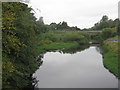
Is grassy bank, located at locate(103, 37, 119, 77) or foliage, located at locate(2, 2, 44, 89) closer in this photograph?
foliage, located at locate(2, 2, 44, 89)

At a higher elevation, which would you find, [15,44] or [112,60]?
[15,44]

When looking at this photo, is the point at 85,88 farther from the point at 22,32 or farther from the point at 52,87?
the point at 22,32

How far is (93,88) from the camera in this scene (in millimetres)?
13727

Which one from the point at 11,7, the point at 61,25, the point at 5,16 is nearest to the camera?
the point at 5,16

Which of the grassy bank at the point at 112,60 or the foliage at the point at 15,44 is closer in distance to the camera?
the foliage at the point at 15,44

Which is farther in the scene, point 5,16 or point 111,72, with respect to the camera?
point 111,72

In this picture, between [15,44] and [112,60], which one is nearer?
[15,44]

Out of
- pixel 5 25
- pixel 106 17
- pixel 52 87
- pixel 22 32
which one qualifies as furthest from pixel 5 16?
pixel 106 17

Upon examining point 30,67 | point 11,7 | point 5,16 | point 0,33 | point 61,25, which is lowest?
point 30,67

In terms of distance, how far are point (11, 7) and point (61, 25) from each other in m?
106

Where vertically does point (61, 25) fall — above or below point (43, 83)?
above

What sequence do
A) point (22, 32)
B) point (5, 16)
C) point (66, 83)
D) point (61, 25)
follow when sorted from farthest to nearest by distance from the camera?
1. point (61, 25)
2. point (66, 83)
3. point (22, 32)
4. point (5, 16)

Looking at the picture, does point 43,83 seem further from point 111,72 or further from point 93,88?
point 111,72

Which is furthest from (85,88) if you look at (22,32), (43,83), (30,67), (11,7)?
(11,7)
